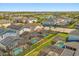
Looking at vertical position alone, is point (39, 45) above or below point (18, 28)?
below

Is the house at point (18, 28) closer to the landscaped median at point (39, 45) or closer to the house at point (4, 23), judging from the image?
the house at point (4, 23)

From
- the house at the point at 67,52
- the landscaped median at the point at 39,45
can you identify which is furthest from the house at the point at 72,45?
the landscaped median at the point at 39,45

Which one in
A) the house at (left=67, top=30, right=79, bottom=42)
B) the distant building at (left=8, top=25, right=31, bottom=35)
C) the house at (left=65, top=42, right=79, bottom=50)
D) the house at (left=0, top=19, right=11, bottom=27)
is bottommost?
the house at (left=65, top=42, right=79, bottom=50)

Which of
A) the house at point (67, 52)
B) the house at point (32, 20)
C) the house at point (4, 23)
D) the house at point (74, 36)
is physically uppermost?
the house at point (32, 20)

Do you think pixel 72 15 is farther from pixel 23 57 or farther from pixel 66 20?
pixel 23 57

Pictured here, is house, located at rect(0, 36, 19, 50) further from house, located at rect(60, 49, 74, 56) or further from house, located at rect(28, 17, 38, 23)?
house, located at rect(60, 49, 74, 56)

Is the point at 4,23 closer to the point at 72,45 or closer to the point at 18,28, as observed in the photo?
the point at 18,28

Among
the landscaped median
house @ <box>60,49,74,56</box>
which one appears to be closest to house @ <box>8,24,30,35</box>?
the landscaped median

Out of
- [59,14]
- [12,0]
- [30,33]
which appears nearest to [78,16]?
[59,14]

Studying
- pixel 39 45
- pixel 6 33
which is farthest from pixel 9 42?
pixel 39 45

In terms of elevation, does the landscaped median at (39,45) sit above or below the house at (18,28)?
below

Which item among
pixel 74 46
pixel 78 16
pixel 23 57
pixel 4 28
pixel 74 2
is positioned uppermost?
pixel 74 2
